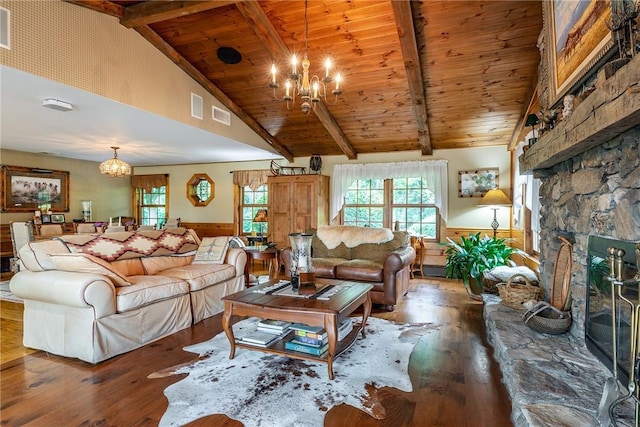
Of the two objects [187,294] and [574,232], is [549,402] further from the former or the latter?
[187,294]

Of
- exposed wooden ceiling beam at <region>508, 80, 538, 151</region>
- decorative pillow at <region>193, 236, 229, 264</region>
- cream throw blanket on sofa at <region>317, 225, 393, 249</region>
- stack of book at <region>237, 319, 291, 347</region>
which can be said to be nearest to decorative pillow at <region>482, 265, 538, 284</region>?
cream throw blanket on sofa at <region>317, 225, 393, 249</region>

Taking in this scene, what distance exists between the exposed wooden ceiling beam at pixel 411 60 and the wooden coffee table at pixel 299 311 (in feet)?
8.74

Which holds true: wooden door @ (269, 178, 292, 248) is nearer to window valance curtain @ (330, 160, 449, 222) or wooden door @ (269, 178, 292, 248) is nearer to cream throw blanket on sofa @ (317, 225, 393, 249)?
window valance curtain @ (330, 160, 449, 222)

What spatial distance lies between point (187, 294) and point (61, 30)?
2.76 metres

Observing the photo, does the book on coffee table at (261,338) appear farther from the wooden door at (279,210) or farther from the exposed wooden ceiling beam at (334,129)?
the wooden door at (279,210)

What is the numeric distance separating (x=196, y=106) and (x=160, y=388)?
3865mm

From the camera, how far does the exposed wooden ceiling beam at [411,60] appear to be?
3.24 m

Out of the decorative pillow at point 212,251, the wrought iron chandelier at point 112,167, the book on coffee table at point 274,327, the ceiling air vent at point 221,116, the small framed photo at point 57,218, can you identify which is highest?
the ceiling air vent at point 221,116

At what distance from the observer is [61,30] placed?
3.17 meters

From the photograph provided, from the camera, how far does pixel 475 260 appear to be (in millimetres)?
3875

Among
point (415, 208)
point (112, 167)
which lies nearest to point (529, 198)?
point (415, 208)

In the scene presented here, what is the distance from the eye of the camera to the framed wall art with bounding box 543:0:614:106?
5.59 feet

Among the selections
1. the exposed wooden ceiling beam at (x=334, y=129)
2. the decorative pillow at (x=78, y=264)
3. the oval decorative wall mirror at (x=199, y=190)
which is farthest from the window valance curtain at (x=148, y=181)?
the decorative pillow at (x=78, y=264)

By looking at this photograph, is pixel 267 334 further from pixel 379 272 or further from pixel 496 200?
pixel 496 200
